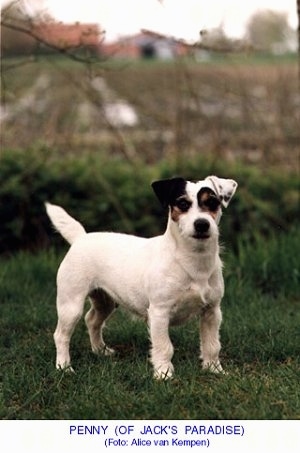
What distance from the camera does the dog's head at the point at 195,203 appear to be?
194 inches

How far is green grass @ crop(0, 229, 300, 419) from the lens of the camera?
4.71 meters

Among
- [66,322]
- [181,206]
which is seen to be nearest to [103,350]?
[66,322]

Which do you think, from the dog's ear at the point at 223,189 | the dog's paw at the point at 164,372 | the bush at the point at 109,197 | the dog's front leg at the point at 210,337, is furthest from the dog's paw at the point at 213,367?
the bush at the point at 109,197

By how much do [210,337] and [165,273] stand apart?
555 mm

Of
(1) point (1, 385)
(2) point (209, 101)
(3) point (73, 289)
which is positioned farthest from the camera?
(2) point (209, 101)

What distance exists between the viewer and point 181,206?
16.5ft

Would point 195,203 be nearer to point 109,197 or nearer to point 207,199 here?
point 207,199

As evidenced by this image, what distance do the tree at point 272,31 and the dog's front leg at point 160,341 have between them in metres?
6.34

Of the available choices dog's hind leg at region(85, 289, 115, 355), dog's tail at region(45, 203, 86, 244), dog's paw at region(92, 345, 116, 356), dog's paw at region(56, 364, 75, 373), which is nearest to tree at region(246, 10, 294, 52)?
dog's tail at region(45, 203, 86, 244)

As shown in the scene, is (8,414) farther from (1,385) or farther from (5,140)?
(5,140)

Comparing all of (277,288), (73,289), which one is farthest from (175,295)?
(277,288)
